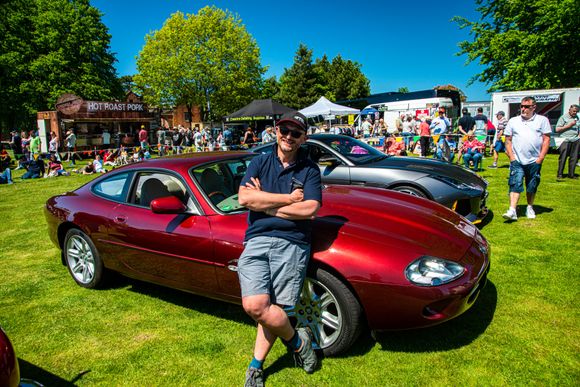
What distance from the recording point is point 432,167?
6.05 metres

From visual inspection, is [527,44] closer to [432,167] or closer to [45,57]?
[432,167]

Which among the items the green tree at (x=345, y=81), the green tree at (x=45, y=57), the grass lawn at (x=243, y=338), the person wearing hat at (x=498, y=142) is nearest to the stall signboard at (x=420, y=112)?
the person wearing hat at (x=498, y=142)

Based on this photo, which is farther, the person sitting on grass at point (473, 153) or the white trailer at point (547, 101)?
the white trailer at point (547, 101)

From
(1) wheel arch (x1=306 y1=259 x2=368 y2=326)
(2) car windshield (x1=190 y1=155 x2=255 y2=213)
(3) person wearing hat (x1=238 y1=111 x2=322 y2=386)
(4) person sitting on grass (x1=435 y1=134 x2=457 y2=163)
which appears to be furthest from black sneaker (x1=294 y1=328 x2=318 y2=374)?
(4) person sitting on grass (x1=435 y1=134 x2=457 y2=163)

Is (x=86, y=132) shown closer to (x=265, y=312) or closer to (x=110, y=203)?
(x=110, y=203)

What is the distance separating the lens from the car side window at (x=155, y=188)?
365 cm

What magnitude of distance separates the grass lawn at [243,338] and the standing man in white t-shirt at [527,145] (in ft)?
3.81

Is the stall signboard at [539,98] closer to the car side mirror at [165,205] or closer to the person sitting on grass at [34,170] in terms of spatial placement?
the car side mirror at [165,205]

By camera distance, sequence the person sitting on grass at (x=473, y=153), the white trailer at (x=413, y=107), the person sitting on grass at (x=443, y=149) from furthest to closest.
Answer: the white trailer at (x=413, y=107)
the person sitting on grass at (x=443, y=149)
the person sitting on grass at (x=473, y=153)

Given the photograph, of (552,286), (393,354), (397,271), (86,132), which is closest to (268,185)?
(397,271)

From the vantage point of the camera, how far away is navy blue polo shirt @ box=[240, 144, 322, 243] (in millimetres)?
2498

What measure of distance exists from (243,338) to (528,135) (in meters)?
4.85

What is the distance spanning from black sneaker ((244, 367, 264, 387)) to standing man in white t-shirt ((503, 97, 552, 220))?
4837 millimetres

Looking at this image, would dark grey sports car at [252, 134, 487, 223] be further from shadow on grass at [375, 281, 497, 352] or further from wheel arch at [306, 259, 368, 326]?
wheel arch at [306, 259, 368, 326]
